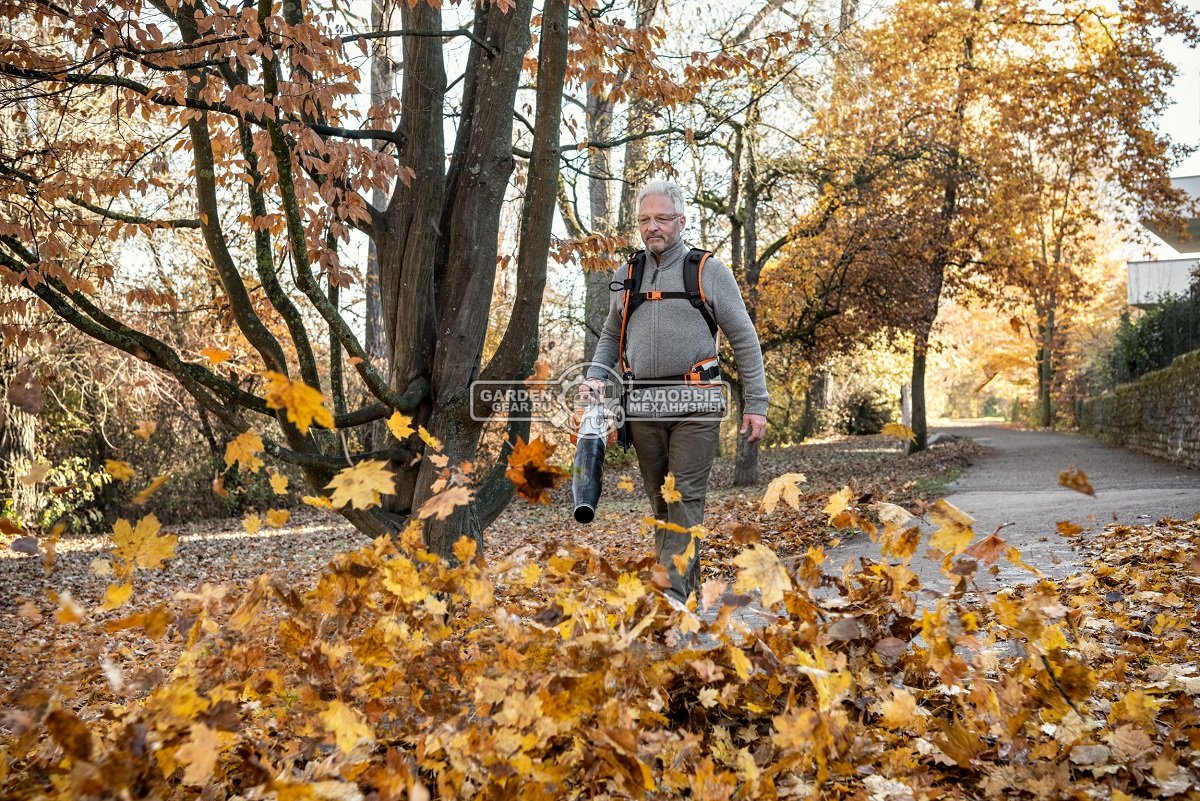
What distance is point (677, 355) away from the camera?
4043mm

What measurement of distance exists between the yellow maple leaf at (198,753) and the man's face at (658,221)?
8.85 feet

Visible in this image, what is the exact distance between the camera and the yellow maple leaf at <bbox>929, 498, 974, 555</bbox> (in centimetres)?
279

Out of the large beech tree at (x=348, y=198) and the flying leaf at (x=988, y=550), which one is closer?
the flying leaf at (x=988, y=550)

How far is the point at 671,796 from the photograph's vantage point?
2412 mm

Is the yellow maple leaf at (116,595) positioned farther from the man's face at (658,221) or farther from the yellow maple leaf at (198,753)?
the man's face at (658,221)

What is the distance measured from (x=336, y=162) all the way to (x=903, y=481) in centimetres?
1150

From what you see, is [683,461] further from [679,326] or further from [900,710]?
[900,710]

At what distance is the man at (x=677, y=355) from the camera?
4.05m

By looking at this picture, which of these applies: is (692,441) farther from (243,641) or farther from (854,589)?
(243,641)

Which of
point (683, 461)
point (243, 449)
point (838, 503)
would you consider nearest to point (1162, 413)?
point (683, 461)

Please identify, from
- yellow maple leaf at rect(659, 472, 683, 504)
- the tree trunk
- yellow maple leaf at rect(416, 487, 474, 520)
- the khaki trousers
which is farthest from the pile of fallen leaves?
the tree trunk

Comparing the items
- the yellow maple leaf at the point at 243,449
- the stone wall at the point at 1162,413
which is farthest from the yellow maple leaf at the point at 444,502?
the stone wall at the point at 1162,413

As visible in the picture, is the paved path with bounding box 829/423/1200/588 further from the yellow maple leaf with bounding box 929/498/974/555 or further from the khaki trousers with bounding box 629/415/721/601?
the yellow maple leaf with bounding box 929/498/974/555

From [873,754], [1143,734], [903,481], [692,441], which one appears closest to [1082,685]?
[1143,734]
